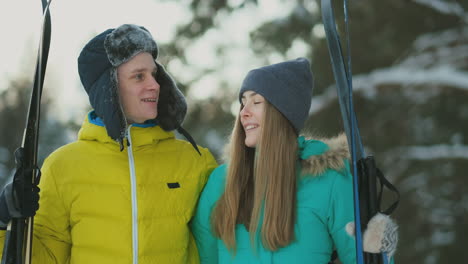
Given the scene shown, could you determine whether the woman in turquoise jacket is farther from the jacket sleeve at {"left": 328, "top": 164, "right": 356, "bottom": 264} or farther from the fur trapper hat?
the fur trapper hat

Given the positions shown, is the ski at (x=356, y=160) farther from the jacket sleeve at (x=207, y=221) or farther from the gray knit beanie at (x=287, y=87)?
the jacket sleeve at (x=207, y=221)

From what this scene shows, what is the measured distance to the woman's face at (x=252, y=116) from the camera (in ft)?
7.07

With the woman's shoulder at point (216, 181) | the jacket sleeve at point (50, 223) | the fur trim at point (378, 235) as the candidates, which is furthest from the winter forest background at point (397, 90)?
the fur trim at point (378, 235)

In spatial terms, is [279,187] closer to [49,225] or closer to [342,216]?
[342,216]

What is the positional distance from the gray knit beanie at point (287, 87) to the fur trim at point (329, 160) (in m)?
0.15

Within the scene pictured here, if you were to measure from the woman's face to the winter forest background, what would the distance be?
4.09m

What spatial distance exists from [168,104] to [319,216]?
86cm

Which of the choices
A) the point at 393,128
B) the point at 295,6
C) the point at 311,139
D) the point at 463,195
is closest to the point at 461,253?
the point at 463,195

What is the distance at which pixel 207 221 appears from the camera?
2.26 meters

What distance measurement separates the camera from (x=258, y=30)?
6.69 metres

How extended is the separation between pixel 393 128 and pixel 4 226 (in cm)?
662

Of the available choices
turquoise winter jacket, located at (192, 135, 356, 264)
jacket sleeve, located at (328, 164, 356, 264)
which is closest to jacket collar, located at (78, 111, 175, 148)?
turquoise winter jacket, located at (192, 135, 356, 264)

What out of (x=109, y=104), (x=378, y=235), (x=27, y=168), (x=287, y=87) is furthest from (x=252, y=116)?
(x=27, y=168)

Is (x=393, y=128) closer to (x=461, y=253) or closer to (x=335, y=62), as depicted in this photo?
(x=461, y=253)
